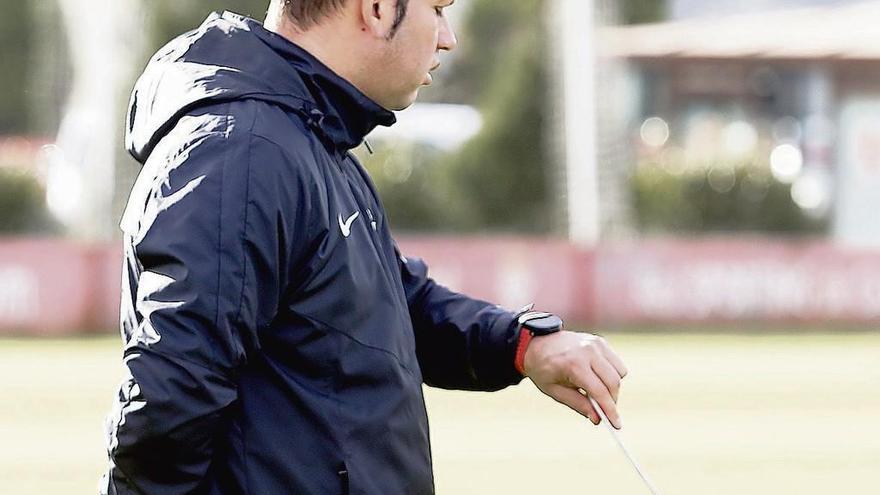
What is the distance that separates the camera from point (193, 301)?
205cm

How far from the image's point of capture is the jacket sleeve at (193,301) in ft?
6.71

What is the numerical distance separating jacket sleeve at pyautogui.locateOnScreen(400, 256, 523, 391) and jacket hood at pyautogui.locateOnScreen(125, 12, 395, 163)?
55cm

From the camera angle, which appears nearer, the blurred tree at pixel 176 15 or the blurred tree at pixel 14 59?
the blurred tree at pixel 176 15

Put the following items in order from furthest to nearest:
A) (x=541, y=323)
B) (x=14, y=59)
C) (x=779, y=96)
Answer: (x=14, y=59) → (x=779, y=96) → (x=541, y=323)

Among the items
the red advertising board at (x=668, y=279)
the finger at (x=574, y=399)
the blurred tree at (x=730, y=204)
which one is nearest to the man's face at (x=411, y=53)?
the finger at (x=574, y=399)

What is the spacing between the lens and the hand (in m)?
2.61

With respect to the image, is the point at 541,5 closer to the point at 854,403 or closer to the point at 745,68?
the point at 745,68

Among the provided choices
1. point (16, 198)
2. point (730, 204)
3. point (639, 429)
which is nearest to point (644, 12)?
point (730, 204)

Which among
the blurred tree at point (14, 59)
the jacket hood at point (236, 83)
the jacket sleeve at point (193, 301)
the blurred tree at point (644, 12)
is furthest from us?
the blurred tree at point (14, 59)

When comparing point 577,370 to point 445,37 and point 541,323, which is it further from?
point 445,37

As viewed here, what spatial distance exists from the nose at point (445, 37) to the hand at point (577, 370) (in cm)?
54

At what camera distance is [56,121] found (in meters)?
52.4

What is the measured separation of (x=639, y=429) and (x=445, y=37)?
8.87 meters

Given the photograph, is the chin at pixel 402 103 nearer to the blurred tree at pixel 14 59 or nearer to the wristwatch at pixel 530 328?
the wristwatch at pixel 530 328
